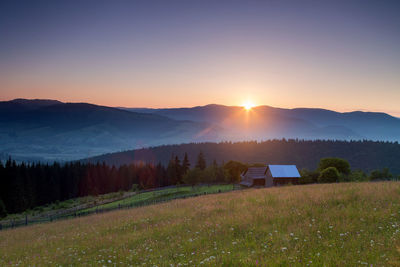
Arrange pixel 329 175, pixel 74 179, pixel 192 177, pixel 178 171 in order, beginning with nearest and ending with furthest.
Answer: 1. pixel 329 175
2. pixel 192 177
3. pixel 74 179
4. pixel 178 171

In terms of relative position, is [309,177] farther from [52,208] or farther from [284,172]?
[52,208]

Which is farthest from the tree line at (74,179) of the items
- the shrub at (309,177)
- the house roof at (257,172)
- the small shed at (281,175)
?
the shrub at (309,177)

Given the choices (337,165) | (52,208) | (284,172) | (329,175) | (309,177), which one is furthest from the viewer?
(337,165)

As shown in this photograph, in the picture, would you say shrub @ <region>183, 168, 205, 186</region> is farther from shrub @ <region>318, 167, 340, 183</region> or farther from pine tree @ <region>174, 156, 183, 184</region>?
shrub @ <region>318, 167, 340, 183</region>

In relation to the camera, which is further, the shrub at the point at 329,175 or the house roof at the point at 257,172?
the house roof at the point at 257,172

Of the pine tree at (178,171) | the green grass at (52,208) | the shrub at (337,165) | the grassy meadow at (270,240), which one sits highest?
the grassy meadow at (270,240)

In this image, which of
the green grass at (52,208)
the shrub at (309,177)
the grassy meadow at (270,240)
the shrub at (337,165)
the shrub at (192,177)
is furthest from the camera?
the shrub at (192,177)

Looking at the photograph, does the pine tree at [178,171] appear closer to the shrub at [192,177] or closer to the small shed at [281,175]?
the shrub at [192,177]

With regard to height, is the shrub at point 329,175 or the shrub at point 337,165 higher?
the shrub at point 337,165

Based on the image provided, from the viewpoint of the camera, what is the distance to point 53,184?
103m

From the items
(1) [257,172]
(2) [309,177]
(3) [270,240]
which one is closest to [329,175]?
(2) [309,177]

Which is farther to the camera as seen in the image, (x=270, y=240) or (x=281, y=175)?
(x=281, y=175)

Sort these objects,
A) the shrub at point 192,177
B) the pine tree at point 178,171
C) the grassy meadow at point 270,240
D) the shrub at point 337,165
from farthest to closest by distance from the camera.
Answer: the pine tree at point 178,171, the shrub at point 192,177, the shrub at point 337,165, the grassy meadow at point 270,240

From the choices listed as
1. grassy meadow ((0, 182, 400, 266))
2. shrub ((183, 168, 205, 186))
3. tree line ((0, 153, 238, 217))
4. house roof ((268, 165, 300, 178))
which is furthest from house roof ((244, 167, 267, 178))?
grassy meadow ((0, 182, 400, 266))
